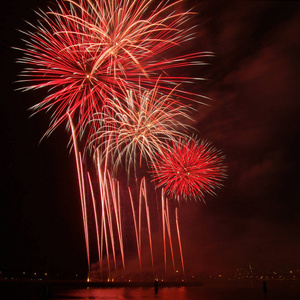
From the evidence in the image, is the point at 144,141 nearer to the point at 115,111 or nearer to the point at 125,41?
the point at 115,111

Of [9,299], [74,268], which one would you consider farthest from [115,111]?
[74,268]

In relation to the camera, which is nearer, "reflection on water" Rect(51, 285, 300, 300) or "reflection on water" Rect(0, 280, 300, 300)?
"reflection on water" Rect(0, 280, 300, 300)

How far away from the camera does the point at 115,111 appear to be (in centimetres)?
2094

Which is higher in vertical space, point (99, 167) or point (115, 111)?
point (115, 111)

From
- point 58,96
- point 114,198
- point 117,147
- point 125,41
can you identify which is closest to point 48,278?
point 114,198

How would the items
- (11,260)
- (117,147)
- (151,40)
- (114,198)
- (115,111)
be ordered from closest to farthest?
(151,40), (115,111), (117,147), (114,198), (11,260)

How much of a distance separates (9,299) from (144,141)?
37.8 ft

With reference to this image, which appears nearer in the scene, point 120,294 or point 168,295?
point 168,295

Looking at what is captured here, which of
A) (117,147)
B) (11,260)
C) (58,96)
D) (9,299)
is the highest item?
(58,96)

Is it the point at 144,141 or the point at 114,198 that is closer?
the point at 144,141

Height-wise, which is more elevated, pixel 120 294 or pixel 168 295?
pixel 120 294

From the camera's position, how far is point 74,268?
59.7 meters

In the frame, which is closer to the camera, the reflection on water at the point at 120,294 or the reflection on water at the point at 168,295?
the reflection on water at the point at 120,294

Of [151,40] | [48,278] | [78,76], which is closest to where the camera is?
[151,40]
